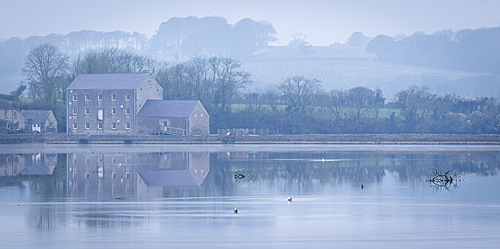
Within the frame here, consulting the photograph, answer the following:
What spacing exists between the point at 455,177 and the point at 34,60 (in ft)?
223

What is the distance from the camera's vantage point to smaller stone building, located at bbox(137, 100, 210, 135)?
81.1m

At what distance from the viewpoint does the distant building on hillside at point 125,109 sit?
8231 centimetres

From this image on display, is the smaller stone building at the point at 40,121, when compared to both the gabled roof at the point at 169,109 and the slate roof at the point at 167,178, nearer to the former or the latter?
the gabled roof at the point at 169,109

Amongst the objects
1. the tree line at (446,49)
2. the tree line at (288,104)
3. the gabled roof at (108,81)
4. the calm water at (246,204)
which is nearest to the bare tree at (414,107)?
the tree line at (288,104)

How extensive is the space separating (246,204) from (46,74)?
2718 inches

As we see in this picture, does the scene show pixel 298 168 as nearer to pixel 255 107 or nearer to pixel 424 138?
pixel 424 138

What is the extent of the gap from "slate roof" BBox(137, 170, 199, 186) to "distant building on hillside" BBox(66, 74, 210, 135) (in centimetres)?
3850

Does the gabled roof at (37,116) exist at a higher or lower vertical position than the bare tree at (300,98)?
lower

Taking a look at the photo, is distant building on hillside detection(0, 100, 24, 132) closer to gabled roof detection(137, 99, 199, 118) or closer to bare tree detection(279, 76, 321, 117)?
gabled roof detection(137, 99, 199, 118)

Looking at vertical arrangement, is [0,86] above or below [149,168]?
above

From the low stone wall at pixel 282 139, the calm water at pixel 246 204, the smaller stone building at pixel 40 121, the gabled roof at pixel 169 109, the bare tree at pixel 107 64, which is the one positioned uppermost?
the bare tree at pixel 107 64

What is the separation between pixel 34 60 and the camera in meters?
94.6

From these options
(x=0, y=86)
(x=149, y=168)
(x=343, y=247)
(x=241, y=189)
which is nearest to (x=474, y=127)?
(x=149, y=168)

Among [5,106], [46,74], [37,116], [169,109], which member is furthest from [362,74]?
[5,106]
